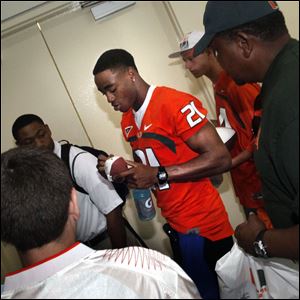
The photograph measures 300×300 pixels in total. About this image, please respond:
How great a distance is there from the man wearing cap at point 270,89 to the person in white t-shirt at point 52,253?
25 cm

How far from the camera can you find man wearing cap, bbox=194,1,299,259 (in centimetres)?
59

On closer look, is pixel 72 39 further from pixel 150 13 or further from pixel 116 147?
pixel 116 147

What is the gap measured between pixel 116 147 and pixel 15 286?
1.96ft

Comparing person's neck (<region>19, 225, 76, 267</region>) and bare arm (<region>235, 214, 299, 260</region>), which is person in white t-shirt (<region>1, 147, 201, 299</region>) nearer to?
person's neck (<region>19, 225, 76, 267</region>)

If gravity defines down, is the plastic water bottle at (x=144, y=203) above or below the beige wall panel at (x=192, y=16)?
below

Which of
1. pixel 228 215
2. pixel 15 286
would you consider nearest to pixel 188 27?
pixel 228 215

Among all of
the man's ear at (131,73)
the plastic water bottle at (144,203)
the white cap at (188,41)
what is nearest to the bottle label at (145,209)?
the plastic water bottle at (144,203)

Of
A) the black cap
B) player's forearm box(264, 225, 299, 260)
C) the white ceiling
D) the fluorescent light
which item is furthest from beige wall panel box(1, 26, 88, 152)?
player's forearm box(264, 225, 299, 260)

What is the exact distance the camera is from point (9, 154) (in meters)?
0.57

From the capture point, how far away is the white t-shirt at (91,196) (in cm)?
100

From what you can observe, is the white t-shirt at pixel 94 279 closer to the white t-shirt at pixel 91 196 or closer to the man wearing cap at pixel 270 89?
the man wearing cap at pixel 270 89

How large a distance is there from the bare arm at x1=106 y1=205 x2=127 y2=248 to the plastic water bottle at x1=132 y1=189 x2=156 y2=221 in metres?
0.07

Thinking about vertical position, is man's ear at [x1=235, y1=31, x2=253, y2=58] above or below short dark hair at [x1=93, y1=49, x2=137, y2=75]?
below

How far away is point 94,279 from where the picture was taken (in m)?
0.54
